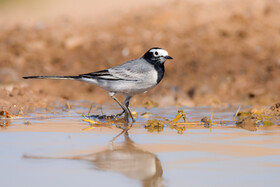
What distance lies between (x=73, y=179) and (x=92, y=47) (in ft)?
32.7

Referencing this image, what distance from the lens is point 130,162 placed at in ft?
13.2

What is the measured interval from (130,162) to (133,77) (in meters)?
3.07

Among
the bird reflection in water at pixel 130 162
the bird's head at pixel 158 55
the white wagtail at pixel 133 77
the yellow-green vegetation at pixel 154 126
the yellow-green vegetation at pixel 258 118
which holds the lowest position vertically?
the bird reflection in water at pixel 130 162

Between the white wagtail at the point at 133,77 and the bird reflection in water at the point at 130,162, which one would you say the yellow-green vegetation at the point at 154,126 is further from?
the bird reflection in water at the point at 130,162

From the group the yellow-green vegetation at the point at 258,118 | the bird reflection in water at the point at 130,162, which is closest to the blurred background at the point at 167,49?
the yellow-green vegetation at the point at 258,118

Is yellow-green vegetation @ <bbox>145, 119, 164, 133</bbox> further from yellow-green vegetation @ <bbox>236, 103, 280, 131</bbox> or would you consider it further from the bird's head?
the bird's head

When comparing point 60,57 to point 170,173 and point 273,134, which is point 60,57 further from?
point 170,173

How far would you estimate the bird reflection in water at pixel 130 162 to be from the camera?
3561 millimetres

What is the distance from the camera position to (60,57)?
1281 centimetres

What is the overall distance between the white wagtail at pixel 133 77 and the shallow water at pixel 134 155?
77cm

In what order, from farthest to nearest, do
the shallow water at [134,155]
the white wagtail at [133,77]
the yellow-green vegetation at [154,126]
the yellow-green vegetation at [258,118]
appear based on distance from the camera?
the white wagtail at [133,77]
the yellow-green vegetation at [258,118]
the yellow-green vegetation at [154,126]
the shallow water at [134,155]

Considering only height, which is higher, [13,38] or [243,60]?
[13,38]

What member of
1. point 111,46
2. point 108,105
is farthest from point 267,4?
point 108,105

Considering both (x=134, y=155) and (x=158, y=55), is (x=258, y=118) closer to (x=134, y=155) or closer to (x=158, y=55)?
(x=158, y=55)
